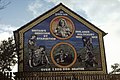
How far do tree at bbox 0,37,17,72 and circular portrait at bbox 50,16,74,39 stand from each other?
7.80 metres

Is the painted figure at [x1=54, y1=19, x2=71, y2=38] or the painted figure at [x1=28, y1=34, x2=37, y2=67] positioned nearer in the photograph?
the painted figure at [x1=28, y1=34, x2=37, y2=67]

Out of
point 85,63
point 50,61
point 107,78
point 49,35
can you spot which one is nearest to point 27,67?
point 50,61

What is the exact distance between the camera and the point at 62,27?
2780cm

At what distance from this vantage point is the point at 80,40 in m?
27.8

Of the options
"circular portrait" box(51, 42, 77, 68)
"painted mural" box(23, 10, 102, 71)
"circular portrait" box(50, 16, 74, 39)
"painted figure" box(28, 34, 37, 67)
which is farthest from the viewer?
"circular portrait" box(50, 16, 74, 39)

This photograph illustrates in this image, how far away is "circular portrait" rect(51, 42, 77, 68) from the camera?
2638 centimetres

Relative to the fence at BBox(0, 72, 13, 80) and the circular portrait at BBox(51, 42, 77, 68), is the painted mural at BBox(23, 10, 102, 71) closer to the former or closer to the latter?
the circular portrait at BBox(51, 42, 77, 68)

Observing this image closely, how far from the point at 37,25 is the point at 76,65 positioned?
579 cm

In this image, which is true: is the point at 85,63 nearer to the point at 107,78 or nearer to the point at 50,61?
the point at 50,61

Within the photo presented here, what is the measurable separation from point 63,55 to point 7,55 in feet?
30.1

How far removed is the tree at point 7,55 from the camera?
18.2 m

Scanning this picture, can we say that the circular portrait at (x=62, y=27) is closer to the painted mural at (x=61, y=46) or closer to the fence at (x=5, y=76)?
the painted mural at (x=61, y=46)

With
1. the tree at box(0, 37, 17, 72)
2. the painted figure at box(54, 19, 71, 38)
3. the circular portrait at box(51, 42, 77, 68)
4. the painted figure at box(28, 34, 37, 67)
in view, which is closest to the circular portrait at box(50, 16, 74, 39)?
the painted figure at box(54, 19, 71, 38)

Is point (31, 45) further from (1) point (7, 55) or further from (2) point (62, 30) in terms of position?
(1) point (7, 55)
